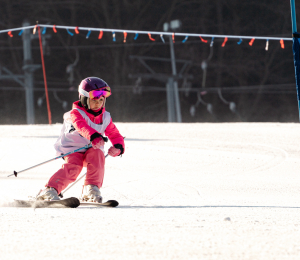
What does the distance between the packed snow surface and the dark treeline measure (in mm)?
14437

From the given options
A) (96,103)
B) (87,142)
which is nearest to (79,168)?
(87,142)

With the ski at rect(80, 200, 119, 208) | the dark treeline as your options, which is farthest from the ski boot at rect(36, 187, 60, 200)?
the dark treeline

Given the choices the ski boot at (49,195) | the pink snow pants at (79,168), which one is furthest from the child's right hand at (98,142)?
the ski boot at (49,195)

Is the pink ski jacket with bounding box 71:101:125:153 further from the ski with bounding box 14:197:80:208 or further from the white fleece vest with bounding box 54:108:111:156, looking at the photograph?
the ski with bounding box 14:197:80:208

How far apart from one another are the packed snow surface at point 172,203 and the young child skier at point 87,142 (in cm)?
33

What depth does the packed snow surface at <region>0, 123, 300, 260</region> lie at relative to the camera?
2.08 m

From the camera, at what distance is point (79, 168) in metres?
3.74

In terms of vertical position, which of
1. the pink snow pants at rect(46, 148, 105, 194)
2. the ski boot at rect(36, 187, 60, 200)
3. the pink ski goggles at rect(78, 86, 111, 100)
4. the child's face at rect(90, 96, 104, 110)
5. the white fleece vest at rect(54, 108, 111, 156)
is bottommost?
the ski boot at rect(36, 187, 60, 200)

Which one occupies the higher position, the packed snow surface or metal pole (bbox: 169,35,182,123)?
metal pole (bbox: 169,35,182,123)

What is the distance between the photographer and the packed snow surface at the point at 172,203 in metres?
2.08

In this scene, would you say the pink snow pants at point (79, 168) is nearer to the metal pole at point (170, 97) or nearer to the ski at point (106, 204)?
the ski at point (106, 204)

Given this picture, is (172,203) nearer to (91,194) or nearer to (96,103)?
(91,194)

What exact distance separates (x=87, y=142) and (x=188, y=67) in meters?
19.6
